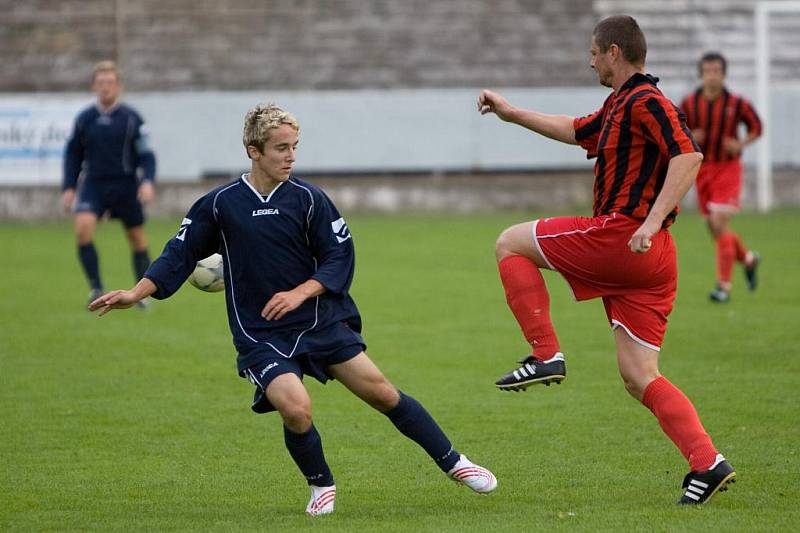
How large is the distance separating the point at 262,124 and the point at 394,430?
2.50 metres

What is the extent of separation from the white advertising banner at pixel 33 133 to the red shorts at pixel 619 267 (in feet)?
56.8

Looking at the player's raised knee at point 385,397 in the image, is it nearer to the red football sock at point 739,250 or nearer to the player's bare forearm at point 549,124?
the player's bare forearm at point 549,124

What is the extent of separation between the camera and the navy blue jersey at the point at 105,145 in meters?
12.2

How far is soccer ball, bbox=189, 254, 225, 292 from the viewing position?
218 inches

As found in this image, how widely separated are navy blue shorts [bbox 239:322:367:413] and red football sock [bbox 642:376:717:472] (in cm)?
126

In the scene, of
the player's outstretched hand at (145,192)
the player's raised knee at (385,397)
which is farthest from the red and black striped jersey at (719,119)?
the player's raised knee at (385,397)

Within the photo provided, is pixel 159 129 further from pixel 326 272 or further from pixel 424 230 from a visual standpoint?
pixel 326 272

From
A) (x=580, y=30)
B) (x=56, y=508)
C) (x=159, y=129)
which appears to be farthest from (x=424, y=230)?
(x=56, y=508)

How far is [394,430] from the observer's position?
7008mm

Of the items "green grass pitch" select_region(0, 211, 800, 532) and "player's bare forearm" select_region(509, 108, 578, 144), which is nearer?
"green grass pitch" select_region(0, 211, 800, 532)

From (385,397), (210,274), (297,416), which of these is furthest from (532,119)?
(297,416)

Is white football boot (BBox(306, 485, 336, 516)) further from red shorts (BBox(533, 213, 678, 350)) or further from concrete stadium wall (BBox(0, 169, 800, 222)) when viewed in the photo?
concrete stadium wall (BBox(0, 169, 800, 222))

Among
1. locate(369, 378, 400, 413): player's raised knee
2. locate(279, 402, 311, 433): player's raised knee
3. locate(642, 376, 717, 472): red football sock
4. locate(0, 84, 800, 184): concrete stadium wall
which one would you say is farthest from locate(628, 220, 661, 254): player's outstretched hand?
locate(0, 84, 800, 184): concrete stadium wall

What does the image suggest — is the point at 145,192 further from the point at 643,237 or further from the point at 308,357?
the point at 643,237
